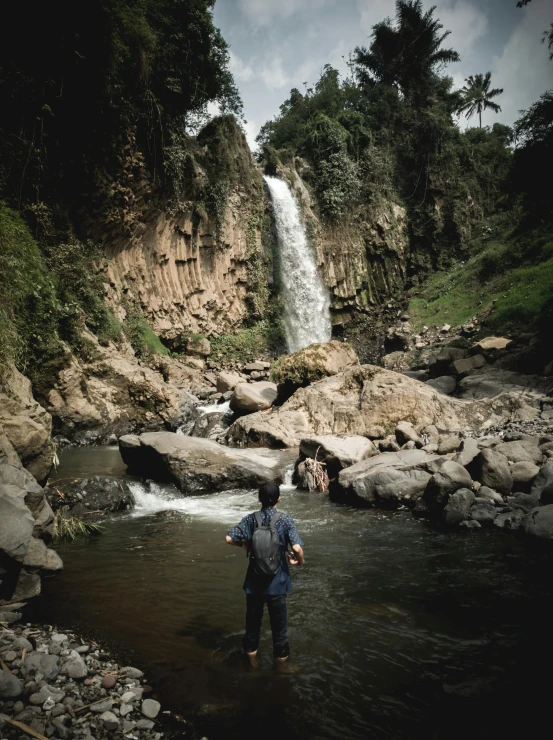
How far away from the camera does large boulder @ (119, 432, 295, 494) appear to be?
954cm

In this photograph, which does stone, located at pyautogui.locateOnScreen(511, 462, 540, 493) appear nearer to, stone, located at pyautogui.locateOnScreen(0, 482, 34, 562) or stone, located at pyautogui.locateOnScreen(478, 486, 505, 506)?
stone, located at pyautogui.locateOnScreen(478, 486, 505, 506)

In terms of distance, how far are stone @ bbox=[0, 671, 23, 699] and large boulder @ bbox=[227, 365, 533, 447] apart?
9525mm

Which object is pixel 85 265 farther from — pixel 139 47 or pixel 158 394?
pixel 139 47

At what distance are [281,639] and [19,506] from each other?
3010 mm

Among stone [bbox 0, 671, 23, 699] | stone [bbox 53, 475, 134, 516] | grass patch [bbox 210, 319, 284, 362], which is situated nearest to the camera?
stone [bbox 0, 671, 23, 699]

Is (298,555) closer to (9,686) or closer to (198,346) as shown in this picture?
(9,686)

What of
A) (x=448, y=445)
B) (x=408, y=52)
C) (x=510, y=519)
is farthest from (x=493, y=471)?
(x=408, y=52)

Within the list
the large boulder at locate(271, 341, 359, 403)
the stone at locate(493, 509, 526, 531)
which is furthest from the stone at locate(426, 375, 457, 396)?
the stone at locate(493, 509, 526, 531)

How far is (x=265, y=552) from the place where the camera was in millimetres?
3547

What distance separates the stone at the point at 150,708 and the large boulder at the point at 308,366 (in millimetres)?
11751

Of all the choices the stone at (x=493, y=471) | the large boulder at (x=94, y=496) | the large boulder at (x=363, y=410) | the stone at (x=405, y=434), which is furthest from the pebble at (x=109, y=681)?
the large boulder at (x=363, y=410)

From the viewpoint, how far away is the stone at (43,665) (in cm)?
322

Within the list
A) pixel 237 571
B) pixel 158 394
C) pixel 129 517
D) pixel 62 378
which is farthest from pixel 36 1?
pixel 237 571

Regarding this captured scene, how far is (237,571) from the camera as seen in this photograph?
18.3ft
